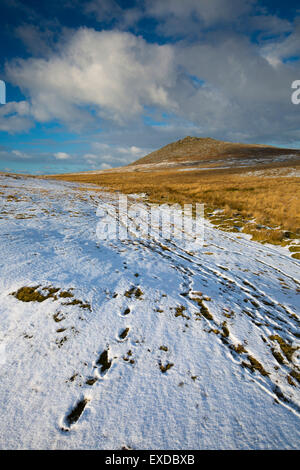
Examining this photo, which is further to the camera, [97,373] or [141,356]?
[141,356]

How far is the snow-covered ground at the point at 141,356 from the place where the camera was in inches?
110

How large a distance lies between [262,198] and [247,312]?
57.8 ft

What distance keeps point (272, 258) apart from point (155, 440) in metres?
9.48

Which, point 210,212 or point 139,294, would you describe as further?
point 210,212

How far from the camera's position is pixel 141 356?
384 centimetres

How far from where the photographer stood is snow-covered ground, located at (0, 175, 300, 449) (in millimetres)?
2807

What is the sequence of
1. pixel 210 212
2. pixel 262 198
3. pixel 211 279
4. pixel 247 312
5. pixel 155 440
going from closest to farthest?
pixel 155 440, pixel 247 312, pixel 211 279, pixel 210 212, pixel 262 198

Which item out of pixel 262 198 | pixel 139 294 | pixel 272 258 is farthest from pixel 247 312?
pixel 262 198

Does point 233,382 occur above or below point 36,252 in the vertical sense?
below

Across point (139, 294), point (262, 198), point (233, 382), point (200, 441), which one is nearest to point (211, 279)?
point (139, 294)

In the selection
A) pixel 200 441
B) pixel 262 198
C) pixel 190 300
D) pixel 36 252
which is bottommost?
pixel 200 441

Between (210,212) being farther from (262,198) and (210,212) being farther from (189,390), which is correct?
(189,390)

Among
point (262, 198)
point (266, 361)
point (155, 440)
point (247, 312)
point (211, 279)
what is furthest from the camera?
point (262, 198)

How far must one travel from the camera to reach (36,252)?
23.4 feet
